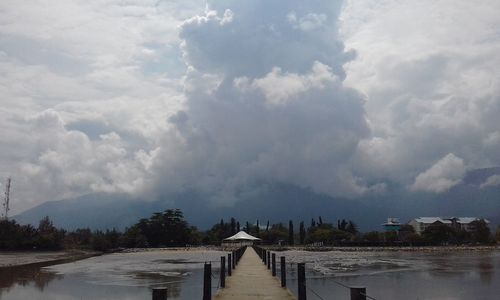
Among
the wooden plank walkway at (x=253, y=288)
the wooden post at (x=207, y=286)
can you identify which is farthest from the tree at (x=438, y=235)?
the wooden post at (x=207, y=286)

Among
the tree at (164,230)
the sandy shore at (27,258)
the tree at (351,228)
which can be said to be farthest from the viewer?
the tree at (351,228)

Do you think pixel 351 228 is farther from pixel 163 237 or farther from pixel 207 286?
pixel 207 286

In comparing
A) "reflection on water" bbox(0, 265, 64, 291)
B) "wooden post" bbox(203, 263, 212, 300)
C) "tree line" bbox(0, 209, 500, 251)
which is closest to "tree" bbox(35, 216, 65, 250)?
"tree line" bbox(0, 209, 500, 251)

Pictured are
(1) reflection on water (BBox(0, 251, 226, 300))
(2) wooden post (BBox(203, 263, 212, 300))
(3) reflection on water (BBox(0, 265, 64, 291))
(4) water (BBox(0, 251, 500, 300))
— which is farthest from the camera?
(3) reflection on water (BBox(0, 265, 64, 291))

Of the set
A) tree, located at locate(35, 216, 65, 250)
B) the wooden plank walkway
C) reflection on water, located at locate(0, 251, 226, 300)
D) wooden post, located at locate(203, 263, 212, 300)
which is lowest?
reflection on water, located at locate(0, 251, 226, 300)

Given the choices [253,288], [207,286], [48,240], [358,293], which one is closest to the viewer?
[358,293]

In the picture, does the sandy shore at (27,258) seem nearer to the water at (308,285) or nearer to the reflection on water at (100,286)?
the reflection on water at (100,286)

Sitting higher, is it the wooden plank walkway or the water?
the wooden plank walkway

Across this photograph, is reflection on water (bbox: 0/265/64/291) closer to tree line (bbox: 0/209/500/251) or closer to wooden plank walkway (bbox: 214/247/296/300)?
wooden plank walkway (bbox: 214/247/296/300)

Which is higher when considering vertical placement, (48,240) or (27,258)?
(48,240)

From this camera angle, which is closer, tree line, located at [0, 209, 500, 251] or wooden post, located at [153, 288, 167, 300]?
wooden post, located at [153, 288, 167, 300]

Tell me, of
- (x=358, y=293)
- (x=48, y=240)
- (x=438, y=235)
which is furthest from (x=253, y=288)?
(x=438, y=235)

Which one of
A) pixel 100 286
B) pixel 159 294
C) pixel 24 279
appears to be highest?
pixel 159 294

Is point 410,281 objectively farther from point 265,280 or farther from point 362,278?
point 265,280
